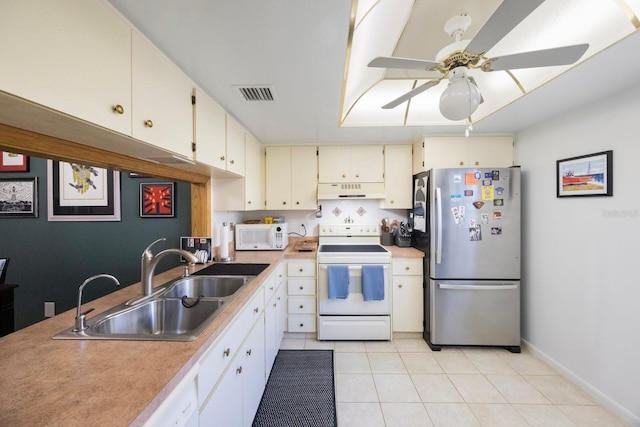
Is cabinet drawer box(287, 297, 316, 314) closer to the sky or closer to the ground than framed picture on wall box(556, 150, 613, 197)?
closer to the ground

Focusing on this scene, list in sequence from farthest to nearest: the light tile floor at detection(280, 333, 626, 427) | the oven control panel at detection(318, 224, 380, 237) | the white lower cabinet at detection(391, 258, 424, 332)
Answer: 1. the oven control panel at detection(318, 224, 380, 237)
2. the white lower cabinet at detection(391, 258, 424, 332)
3. the light tile floor at detection(280, 333, 626, 427)

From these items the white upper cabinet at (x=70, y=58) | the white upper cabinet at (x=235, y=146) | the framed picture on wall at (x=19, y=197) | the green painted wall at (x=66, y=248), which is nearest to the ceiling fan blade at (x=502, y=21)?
the white upper cabinet at (x=70, y=58)

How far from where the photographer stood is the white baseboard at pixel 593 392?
5.43 ft

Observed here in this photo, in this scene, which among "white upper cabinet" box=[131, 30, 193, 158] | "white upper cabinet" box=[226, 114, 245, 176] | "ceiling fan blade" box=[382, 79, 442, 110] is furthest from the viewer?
"white upper cabinet" box=[226, 114, 245, 176]

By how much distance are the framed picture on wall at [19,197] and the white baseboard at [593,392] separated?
529 cm

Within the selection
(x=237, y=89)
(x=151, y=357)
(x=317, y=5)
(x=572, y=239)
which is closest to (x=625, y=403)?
(x=572, y=239)

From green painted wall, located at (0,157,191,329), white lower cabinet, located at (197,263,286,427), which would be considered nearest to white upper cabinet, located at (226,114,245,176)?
green painted wall, located at (0,157,191,329)

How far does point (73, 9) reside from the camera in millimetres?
814

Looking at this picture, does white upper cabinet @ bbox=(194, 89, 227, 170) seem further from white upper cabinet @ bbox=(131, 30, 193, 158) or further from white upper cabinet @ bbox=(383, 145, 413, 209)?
white upper cabinet @ bbox=(383, 145, 413, 209)

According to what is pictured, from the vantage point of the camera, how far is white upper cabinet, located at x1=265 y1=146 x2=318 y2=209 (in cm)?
310

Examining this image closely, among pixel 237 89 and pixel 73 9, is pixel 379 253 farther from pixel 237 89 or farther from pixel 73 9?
pixel 73 9

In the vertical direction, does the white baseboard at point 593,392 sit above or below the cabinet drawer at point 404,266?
below

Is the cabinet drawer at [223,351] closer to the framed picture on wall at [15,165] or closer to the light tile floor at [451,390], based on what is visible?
the light tile floor at [451,390]

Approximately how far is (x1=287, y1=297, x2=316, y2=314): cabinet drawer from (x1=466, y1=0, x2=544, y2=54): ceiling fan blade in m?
2.46
